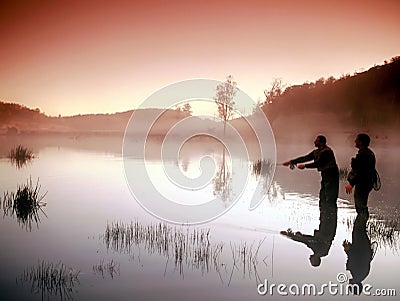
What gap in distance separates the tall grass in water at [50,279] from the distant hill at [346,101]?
443 cm

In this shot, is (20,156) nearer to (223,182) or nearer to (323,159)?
(223,182)

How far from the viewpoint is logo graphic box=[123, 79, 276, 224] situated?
6078mm

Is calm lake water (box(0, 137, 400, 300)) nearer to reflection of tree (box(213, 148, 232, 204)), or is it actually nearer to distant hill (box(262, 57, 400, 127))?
reflection of tree (box(213, 148, 232, 204))

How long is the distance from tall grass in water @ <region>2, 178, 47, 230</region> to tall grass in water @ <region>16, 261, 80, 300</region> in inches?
50.5

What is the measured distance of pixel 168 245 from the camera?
4.36 m

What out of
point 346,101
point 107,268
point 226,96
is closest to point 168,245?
point 107,268

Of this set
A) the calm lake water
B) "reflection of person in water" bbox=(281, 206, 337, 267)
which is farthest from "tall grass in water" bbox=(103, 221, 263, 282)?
"reflection of person in water" bbox=(281, 206, 337, 267)

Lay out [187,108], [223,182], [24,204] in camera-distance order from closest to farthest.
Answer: [24,204]
[187,108]
[223,182]

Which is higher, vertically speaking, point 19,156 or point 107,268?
point 19,156

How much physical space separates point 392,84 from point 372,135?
2.88 ft

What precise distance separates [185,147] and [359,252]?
386 cm

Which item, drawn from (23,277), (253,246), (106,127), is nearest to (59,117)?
(106,127)

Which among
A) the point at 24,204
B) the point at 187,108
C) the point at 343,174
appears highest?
the point at 187,108

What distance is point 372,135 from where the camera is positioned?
276 inches
